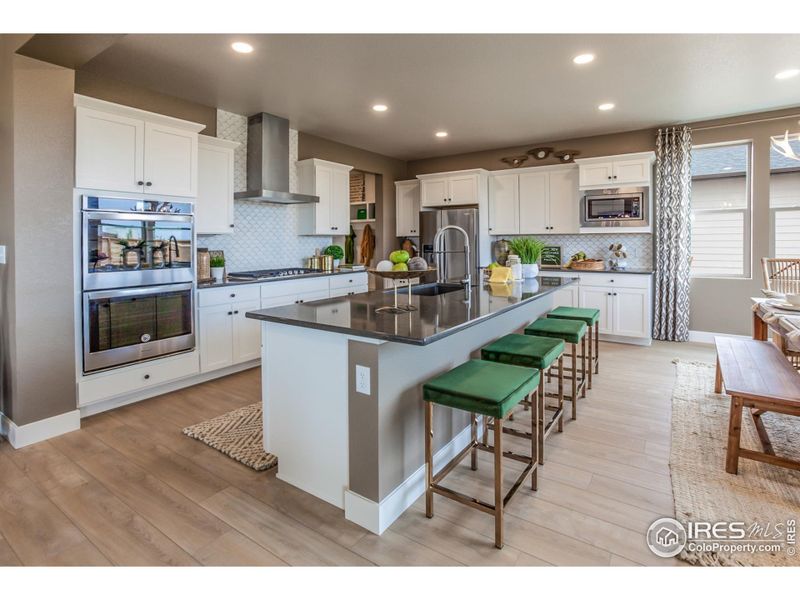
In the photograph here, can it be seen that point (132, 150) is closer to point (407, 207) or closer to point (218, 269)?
point (218, 269)

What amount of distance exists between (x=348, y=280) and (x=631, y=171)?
148 inches

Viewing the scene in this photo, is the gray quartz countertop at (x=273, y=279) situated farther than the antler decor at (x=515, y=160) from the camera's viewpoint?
No

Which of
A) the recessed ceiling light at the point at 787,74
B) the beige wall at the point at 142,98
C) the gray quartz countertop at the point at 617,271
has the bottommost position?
the gray quartz countertop at the point at 617,271

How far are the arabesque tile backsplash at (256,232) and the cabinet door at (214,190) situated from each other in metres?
0.30

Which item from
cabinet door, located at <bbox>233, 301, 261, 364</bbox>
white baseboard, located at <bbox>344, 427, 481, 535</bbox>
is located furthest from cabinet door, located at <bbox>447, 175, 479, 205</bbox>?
white baseboard, located at <bbox>344, 427, 481, 535</bbox>

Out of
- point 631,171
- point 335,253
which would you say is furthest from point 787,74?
point 335,253

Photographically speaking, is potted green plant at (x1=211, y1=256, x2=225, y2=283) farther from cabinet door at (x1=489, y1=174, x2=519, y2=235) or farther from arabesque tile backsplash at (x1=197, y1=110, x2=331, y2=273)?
cabinet door at (x1=489, y1=174, x2=519, y2=235)

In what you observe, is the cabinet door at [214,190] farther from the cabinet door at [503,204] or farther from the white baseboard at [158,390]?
the cabinet door at [503,204]

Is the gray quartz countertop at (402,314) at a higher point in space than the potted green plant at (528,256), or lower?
lower

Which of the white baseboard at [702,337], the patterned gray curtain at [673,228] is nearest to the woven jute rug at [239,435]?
the patterned gray curtain at [673,228]

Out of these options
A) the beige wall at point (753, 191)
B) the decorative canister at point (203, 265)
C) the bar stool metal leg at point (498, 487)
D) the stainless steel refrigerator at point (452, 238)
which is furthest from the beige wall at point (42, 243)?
the beige wall at point (753, 191)

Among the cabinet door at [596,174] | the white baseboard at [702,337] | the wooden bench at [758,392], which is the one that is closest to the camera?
the wooden bench at [758,392]

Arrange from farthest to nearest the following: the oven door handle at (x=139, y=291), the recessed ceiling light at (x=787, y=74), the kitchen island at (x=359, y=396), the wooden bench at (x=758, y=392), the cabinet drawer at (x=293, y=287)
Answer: the cabinet drawer at (x=293, y=287)
the recessed ceiling light at (x=787, y=74)
the oven door handle at (x=139, y=291)
the wooden bench at (x=758, y=392)
the kitchen island at (x=359, y=396)

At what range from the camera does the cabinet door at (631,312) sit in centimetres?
528
